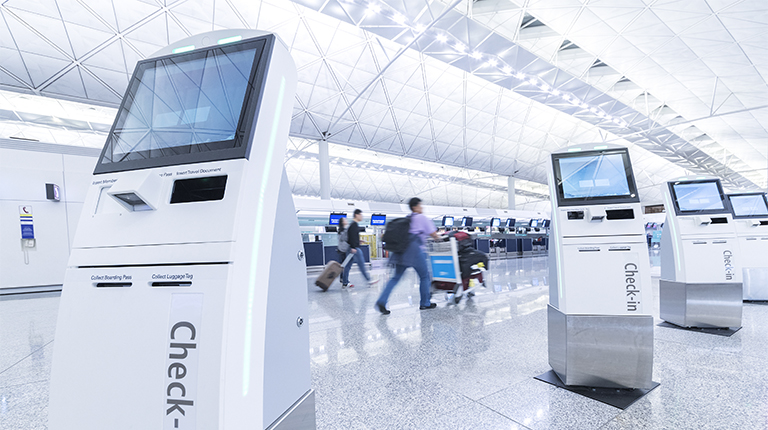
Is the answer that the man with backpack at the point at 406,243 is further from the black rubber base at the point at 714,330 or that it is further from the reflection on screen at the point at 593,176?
the black rubber base at the point at 714,330

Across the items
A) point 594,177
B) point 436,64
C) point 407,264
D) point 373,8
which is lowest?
point 407,264

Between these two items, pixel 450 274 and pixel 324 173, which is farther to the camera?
pixel 324 173

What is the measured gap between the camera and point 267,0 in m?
13.4

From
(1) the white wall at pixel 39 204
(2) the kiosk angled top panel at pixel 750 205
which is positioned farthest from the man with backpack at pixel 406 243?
(1) the white wall at pixel 39 204

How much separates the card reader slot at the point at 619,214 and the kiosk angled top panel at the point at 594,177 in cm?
8

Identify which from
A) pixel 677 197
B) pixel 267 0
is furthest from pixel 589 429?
pixel 267 0

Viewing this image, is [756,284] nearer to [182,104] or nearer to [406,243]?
[406,243]

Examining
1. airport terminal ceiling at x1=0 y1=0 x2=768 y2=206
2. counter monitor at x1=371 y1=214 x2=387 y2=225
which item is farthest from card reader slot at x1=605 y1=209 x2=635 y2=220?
counter monitor at x1=371 y1=214 x2=387 y2=225

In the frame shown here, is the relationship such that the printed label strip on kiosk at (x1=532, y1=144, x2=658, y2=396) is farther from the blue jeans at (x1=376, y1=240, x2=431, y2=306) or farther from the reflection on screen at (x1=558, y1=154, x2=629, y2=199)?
the blue jeans at (x1=376, y1=240, x2=431, y2=306)

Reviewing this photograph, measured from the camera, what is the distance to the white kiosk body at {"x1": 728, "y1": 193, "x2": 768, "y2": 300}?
6586 millimetres

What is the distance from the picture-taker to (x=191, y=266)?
1.19m

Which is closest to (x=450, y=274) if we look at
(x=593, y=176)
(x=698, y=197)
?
(x=698, y=197)

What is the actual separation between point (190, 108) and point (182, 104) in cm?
6

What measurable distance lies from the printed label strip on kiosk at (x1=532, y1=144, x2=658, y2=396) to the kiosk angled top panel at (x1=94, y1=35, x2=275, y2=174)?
267 cm
